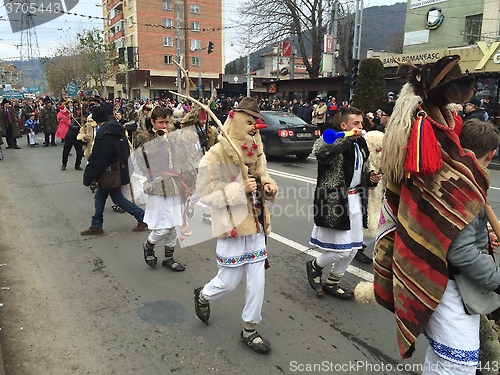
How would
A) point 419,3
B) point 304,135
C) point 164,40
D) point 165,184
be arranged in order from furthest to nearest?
1. point 164,40
2. point 419,3
3. point 304,135
4. point 165,184

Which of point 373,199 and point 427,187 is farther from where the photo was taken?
point 373,199

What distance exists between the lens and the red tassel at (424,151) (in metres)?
1.83

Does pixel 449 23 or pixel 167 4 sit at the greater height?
pixel 167 4

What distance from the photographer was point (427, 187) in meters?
1.89

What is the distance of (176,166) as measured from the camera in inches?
185

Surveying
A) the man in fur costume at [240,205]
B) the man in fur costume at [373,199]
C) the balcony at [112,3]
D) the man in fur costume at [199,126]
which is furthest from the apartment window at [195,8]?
the man in fur costume at [240,205]

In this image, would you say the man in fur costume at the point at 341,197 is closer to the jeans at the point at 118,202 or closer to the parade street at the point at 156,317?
the parade street at the point at 156,317

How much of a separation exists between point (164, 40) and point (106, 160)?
5406 cm

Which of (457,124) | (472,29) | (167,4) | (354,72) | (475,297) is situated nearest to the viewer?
(475,297)

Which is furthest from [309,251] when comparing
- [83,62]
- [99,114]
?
[83,62]

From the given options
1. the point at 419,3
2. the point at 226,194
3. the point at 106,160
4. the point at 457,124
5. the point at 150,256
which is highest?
the point at 419,3

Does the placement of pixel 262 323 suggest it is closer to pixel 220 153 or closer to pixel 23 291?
pixel 220 153

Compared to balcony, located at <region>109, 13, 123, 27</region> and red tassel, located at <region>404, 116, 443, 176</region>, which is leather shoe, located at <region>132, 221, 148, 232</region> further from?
balcony, located at <region>109, 13, 123, 27</region>

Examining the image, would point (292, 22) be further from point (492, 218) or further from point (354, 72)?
point (492, 218)
